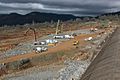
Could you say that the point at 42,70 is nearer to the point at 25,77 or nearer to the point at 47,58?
the point at 25,77

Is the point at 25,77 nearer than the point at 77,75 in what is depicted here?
No

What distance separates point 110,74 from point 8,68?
125 ft

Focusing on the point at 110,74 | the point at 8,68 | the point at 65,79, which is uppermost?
the point at 110,74

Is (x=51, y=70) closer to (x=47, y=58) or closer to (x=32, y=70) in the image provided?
(x=32, y=70)

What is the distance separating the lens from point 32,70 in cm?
4547

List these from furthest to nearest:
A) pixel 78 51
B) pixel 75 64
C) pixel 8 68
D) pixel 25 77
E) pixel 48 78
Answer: pixel 78 51 → pixel 8 68 → pixel 75 64 → pixel 25 77 → pixel 48 78

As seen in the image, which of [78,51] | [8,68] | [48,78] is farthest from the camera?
[78,51]

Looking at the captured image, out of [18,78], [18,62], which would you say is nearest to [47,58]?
[18,62]

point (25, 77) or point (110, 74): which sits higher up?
point (110, 74)

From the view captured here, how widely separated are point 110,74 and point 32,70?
98.6 feet

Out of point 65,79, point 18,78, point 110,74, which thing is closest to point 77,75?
point 65,79

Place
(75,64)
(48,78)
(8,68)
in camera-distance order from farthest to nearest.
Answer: (8,68)
(75,64)
(48,78)

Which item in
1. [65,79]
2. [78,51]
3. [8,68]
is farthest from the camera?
[78,51]

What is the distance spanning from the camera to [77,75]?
3538 cm
